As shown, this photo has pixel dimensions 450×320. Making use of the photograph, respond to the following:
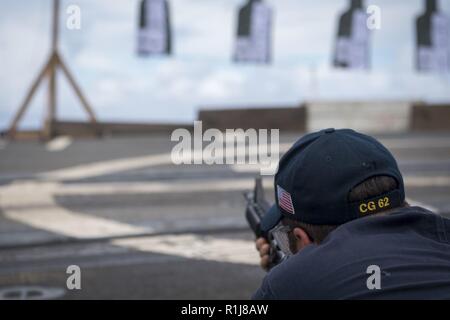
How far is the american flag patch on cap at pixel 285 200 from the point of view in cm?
193

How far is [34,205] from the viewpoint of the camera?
849cm

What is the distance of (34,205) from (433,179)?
20.2ft

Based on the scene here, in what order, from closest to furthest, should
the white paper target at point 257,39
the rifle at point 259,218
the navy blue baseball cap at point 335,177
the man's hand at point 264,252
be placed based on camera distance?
the navy blue baseball cap at point 335,177 < the rifle at point 259,218 < the man's hand at point 264,252 < the white paper target at point 257,39

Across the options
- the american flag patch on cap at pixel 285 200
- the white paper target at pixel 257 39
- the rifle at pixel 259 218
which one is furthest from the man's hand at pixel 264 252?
the white paper target at pixel 257 39

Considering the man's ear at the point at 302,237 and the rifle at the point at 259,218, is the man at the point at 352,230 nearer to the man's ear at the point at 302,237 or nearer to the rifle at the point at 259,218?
the man's ear at the point at 302,237

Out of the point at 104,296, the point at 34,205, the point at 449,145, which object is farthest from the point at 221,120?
the point at 104,296

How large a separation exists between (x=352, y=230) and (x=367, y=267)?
0.11m

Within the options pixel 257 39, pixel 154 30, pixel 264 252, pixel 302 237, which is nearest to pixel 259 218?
pixel 264 252

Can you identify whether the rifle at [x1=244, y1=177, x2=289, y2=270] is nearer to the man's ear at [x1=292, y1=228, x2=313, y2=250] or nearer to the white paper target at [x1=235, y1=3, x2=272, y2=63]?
the man's ear at [x1=292, y1=228, x2=313, y2=250]

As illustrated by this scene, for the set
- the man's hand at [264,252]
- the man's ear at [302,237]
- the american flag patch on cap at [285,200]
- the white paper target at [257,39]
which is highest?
the white paper target at [257,39]

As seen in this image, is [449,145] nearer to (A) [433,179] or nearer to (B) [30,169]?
(A) [433,179]
